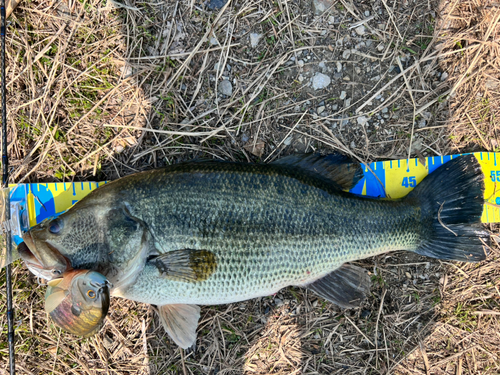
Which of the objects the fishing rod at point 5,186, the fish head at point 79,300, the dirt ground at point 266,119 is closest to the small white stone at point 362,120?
the dirt ground at point 266,119

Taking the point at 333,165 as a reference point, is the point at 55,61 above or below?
above

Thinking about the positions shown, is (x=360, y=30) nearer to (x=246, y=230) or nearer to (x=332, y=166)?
(x=332, y=166)

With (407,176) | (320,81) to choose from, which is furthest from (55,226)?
(407,176)

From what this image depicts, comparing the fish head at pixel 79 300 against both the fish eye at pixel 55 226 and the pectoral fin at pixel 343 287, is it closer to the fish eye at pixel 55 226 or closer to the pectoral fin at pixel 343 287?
the fish eye at pixel 55 226

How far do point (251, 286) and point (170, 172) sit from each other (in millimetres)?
1150

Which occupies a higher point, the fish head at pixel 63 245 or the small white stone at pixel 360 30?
the small white stone at pixel 360 30

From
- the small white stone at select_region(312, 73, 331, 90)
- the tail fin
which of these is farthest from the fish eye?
the tail fin

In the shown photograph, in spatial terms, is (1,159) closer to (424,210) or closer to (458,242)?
(424,210)

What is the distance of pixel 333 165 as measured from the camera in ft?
9.96

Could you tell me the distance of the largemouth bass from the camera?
251 centimetres

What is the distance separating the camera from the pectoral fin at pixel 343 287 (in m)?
2.96

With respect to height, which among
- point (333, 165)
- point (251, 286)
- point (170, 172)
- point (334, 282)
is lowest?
point (334, 282)

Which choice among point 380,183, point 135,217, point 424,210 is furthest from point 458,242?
point 135,217

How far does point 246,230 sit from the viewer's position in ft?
8.64
